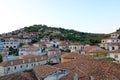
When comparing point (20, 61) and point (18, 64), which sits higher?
point (20, 61)

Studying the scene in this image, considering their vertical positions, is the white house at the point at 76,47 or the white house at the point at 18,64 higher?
the white house at the point at 76,47

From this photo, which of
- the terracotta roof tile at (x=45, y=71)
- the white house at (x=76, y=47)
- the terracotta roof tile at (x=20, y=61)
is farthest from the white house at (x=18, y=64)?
the white house at (x=76, y=47)

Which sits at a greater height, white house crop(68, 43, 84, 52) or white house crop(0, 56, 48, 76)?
white house crop(68, 43, 84, 52)

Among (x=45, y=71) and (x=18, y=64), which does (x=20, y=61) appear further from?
(x=45, y=71)

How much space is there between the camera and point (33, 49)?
67312 millimetres

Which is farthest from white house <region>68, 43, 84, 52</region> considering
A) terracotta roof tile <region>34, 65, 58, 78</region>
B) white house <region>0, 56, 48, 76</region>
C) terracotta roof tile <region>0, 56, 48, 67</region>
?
terracotta roof tile <region>34, 65, 58, 78</region>

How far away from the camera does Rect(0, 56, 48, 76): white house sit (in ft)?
135

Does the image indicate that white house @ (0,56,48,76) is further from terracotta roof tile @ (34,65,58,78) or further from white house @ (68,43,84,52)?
white house @ (68,43,84,52)

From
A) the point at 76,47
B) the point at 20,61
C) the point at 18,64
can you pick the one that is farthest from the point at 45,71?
the point at 76,47

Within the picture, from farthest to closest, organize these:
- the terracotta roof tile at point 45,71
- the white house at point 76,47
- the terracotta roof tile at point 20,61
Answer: the white house at point 76,47
the terracotta roof tile at point 20,61
the terracotta roof tile at point 45,71

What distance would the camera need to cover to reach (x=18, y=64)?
44.4 m

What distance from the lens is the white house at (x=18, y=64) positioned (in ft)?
135

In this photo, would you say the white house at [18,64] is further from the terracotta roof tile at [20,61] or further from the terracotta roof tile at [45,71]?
the terracotta roof tile at [45,71]

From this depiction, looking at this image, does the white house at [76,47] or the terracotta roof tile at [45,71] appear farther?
the white house at [76,47]
